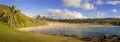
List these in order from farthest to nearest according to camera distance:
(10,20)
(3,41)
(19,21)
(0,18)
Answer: (0,18) < (19,21) < (10,20) < (3,41)

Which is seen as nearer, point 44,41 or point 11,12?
point 44,41

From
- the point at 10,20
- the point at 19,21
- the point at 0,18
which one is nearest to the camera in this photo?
the point at 10,20

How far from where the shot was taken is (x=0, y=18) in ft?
428

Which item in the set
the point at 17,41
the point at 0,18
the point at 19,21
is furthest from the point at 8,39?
the point at 0,18

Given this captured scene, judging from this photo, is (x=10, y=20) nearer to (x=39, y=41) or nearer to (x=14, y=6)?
(x=14, y=6)

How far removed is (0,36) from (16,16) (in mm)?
79841

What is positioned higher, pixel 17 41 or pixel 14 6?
pixel 14 6

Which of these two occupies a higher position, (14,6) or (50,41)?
(14,6)

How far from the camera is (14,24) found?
116 metres

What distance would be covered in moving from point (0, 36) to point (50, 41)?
25.5 feet

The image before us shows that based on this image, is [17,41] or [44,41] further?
[44,41]

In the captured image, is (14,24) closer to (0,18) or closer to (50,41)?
(0,18)

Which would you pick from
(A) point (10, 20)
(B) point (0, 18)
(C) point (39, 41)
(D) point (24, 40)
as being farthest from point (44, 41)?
(B) point (0, 18)

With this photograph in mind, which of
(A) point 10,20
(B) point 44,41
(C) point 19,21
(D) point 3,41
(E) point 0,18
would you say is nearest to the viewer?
(D) point 3,41
